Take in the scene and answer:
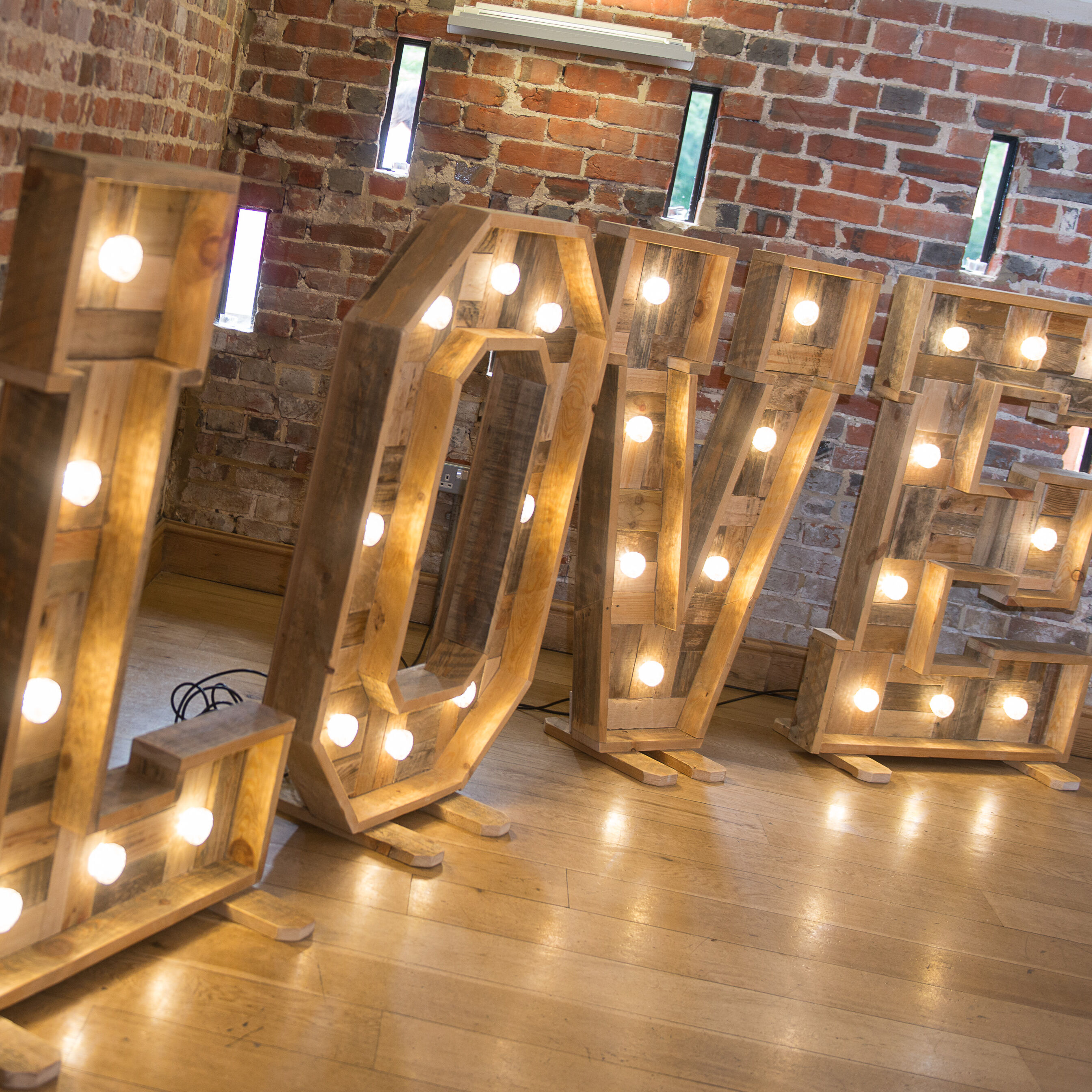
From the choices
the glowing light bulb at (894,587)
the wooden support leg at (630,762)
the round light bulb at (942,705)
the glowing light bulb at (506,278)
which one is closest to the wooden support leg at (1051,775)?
the round light bulb at (942,705)

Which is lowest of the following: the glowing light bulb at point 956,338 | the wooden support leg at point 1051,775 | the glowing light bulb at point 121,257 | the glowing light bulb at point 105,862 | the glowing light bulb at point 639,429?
the glowing light bulb at point 105,862

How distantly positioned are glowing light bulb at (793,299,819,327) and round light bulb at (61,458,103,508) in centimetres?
173

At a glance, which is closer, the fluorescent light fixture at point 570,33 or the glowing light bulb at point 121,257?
the glowing light bulb at point 121,257

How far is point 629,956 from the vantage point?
6.63ft

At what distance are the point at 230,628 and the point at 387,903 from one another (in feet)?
4.18

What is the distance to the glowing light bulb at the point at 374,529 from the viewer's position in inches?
80.1

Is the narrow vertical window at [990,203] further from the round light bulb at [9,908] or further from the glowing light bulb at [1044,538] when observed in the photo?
the round light bulb at [9,908]

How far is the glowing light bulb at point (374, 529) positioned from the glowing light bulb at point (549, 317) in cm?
52

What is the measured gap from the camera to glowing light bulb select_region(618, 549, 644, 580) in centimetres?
274

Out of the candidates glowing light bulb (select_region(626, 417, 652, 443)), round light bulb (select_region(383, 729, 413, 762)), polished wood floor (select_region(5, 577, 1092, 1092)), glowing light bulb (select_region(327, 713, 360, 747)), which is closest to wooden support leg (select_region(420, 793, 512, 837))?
polished wood floor (select_region(5, 577, 1092, 1092))

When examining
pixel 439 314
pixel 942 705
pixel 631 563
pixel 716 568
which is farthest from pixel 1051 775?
pixel 439 314

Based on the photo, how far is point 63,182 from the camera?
1.32m

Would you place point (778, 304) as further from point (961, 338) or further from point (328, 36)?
point (328, 36)

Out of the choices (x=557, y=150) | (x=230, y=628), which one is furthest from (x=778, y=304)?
(x=230, y=628)
